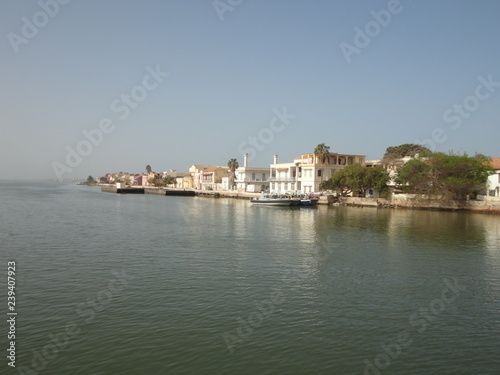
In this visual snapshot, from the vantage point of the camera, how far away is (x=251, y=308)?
13859 mm

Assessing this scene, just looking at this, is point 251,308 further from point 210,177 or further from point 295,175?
point 210,177

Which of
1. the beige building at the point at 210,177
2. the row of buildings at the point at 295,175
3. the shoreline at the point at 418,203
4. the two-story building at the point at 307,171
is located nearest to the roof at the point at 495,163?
the row of buildings at the point at 295,175

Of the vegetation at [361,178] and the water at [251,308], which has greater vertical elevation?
the vegetation at [361,178]

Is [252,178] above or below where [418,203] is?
above

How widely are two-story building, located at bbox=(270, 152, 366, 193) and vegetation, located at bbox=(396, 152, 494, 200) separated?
1903cm

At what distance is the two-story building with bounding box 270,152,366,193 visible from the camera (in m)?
79.9

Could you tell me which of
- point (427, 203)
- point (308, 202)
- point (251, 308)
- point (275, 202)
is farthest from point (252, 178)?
point (251, 308)

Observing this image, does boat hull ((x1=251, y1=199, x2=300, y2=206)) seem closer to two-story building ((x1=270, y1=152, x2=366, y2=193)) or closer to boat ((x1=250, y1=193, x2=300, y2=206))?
boat ((x1=250, y1=193, x2=300, y2=206))

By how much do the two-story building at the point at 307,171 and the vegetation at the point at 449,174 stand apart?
19.0 meters

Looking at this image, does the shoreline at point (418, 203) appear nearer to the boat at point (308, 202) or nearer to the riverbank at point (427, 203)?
the riverbank at point (427, 203)

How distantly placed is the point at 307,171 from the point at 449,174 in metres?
29.6

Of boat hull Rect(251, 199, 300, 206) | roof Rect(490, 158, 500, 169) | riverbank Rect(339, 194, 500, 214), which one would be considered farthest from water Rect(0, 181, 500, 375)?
roof Rect(490, 158, 500, 169)

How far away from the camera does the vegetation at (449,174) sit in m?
57.4

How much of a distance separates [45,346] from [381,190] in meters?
63.9
